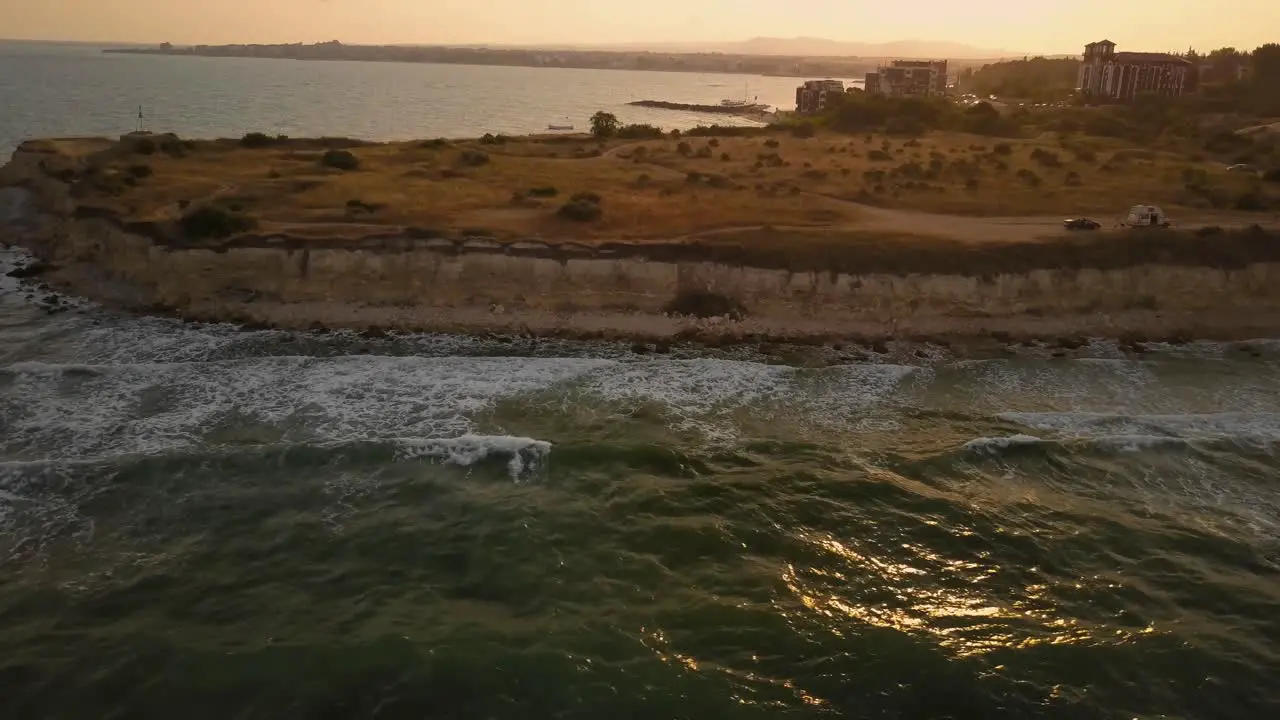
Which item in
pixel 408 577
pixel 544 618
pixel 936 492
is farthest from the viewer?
pixel 936 492

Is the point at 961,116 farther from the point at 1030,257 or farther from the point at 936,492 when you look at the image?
the point at 936,492

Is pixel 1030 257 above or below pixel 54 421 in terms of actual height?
above

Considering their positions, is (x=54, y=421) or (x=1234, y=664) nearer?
(x=1234, y=664)

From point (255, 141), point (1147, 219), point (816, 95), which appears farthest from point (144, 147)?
point (816, 95)

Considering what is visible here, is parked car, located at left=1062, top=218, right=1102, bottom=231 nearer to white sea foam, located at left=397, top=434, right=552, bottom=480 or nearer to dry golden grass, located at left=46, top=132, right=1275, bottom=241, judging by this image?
dry golden grass, located at left=46, top=132, right=1275, bottom=241

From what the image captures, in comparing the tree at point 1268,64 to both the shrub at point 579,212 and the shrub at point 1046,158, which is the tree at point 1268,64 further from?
the shrub at point 579,212

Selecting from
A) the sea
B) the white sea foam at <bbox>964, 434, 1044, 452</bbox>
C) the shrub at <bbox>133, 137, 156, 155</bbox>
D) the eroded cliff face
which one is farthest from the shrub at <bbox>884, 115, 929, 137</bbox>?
the shrub at <bbox>133, 137, 156, 155</bbox>

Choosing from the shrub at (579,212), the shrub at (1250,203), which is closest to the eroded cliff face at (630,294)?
the shrub at (579,212)

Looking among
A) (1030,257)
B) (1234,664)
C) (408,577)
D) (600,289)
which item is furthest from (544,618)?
(1030,257)
